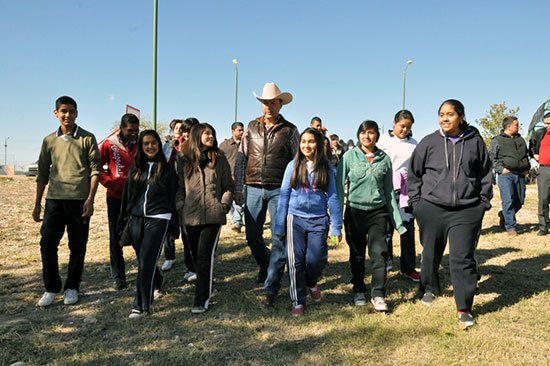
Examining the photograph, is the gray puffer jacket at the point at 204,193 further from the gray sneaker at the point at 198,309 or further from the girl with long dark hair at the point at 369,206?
the girl with long dark hair at the point at 369,206

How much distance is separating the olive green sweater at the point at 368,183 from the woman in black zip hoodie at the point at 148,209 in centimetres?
185

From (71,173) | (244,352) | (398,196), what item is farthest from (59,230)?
(398,196)

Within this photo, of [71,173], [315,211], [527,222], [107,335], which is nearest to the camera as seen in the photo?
[107,335]

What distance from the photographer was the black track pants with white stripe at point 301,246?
3961mm

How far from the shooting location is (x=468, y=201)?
3709 millimetres

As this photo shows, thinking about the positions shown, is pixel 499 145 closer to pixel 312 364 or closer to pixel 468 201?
pixel 468 201

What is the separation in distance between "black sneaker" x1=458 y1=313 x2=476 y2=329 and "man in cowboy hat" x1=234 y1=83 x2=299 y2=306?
2056mm

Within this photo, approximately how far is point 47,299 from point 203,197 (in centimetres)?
213

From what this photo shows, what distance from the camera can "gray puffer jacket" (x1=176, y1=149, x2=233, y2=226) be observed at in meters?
4.04

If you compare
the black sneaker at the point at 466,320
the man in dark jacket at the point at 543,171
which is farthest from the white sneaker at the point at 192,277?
the man in dark jacket at the point at 543,171

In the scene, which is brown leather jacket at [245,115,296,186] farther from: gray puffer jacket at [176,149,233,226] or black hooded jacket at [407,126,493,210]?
black hooded jacket at [407,126,493,210]

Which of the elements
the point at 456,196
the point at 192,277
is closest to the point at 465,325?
the point at 456,196

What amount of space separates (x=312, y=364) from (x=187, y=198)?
2.06 m

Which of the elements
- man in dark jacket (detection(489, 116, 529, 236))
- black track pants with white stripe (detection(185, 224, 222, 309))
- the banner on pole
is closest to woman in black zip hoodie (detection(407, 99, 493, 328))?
black track pants with white stripe (detection(185, 224, 222, 309))
